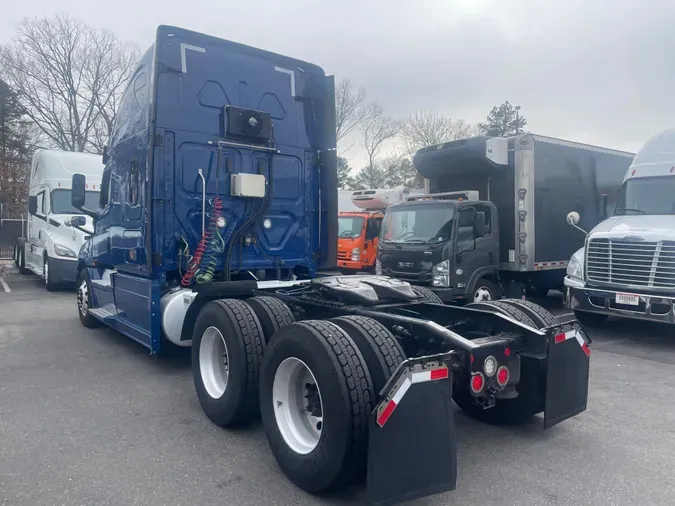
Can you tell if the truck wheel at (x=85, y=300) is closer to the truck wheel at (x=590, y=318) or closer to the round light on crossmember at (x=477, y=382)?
the round light on crossmember at (x=477, y=382)

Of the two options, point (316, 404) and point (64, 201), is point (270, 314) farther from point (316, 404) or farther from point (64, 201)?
point (64, 201)

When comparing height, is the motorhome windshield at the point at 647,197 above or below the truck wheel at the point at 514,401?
above

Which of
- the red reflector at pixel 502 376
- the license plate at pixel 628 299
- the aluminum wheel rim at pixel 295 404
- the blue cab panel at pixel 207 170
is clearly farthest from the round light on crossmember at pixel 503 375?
the license plate at pixel 628 299

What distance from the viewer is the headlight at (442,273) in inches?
370

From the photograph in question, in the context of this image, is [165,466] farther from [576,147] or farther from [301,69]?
[576,147]

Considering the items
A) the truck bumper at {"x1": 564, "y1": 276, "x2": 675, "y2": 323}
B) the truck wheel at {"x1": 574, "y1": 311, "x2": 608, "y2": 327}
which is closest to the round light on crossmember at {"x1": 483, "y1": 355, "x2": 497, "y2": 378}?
the truck bumper at {"x1": 564, "y1": 276, "x2": 675, "y2": 323}

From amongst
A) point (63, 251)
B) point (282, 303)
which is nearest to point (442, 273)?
point (282, 303)

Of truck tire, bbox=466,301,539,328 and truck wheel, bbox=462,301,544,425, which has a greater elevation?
truck tire, bbox=466,301,539,328

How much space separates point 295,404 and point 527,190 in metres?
7.71

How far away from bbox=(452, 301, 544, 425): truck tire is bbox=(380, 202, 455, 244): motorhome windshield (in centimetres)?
482

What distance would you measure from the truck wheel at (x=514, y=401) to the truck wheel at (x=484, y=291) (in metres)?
5.05

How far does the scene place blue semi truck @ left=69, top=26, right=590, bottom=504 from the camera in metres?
3.24

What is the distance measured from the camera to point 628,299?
8.13 metres

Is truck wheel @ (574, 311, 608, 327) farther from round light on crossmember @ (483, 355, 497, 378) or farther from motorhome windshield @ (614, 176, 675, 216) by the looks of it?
round light on crossmember @ (483, 355, 497, 378)
